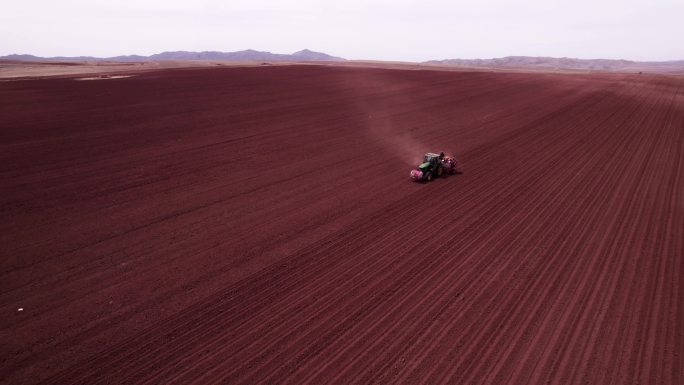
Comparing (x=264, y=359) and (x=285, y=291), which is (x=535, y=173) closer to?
(x=285, y=291)

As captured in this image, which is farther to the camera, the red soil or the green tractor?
the green tractor

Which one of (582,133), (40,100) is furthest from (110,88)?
(582,133)

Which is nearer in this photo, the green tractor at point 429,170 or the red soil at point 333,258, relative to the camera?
the red soil at point 333,258

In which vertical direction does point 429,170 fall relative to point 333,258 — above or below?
above

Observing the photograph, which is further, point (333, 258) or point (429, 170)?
point (429, 170)

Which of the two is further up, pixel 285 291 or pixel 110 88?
pixel 110 88

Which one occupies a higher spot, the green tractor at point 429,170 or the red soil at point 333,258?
the green tractor at point 429,170

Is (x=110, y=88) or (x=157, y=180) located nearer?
(x=157, y=180)

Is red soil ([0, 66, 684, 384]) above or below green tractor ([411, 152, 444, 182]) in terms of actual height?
below
